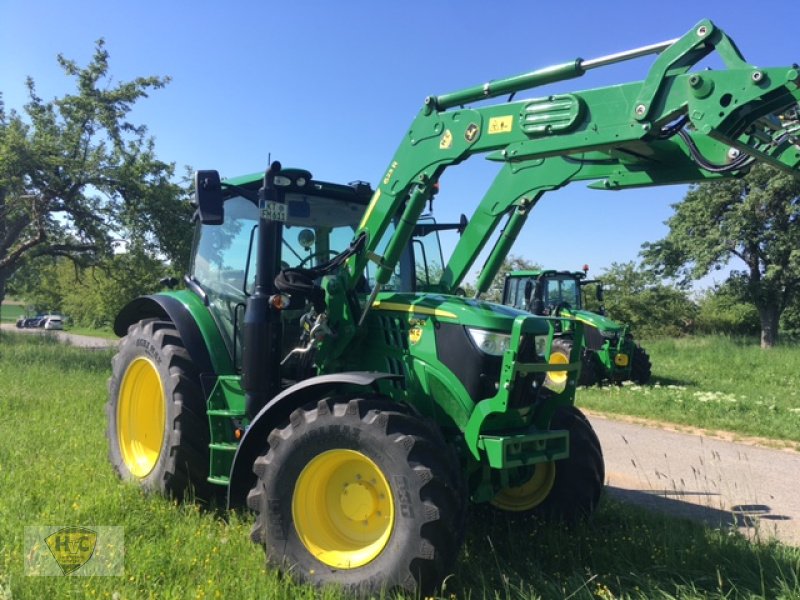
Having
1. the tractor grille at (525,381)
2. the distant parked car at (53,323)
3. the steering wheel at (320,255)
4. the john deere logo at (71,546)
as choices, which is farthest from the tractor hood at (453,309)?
the distant parked car at (53,323)

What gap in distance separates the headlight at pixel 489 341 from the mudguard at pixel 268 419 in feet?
1.76

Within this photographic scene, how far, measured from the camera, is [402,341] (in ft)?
13.5

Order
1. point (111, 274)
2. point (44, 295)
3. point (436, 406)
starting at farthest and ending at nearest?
point (44, 295), point (111, 274), point (436, 406)

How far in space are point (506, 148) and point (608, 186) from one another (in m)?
0.89

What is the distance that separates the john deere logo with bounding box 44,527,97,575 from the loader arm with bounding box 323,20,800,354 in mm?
1962

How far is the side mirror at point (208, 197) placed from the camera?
404 centimetres

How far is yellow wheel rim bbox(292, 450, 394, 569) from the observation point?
11.4ft

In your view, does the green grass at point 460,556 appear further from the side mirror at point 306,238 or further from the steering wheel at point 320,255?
the side mirror at point 306,238

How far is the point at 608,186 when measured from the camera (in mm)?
4199

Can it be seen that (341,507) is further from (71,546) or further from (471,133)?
(471,133)

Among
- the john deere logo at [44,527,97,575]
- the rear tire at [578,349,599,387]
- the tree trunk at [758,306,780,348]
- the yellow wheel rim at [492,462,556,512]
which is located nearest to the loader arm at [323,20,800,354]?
the yellow wheel rim at [492,462,556,512]

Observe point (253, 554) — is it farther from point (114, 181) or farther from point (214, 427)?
point (114, 181)

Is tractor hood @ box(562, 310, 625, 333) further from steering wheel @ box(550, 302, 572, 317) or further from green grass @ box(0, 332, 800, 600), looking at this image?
green grass @ box(0, 332, 800, 600)

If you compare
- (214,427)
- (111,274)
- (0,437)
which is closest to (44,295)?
(111,274)
